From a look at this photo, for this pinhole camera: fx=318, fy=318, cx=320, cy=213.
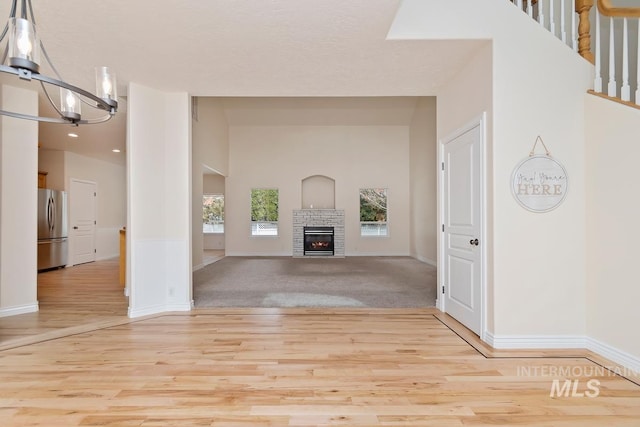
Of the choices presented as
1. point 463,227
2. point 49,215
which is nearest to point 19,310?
point 49,215

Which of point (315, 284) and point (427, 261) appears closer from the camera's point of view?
point (315, 284)

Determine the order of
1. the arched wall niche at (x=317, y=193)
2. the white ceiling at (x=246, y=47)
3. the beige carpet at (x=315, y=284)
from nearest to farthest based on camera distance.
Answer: the white ceiling at (x=246, y=47), the beige carpet at (x=315, y=284), the arched wall niche at (x=317, y=193)

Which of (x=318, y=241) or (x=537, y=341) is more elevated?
(x=318, y=241)

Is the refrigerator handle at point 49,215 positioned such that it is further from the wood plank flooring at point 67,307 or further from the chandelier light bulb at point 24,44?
the chandelier light bulb at point 24,44

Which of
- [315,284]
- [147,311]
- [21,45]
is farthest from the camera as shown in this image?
[315,284]

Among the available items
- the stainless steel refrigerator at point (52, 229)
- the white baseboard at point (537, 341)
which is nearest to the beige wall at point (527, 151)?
the white baseboard at point (537, 341)

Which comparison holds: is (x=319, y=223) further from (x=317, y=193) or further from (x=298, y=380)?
(x=298, y=380)

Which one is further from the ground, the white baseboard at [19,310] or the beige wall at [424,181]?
the beige wall at [424,181]

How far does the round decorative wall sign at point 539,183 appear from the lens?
9.00 feet

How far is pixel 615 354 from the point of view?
248 cm

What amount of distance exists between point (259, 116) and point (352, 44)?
251 inches

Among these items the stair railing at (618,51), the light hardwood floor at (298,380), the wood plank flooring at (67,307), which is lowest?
the light hardwood floor at (298,380)

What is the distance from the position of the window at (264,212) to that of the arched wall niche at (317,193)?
880 mm

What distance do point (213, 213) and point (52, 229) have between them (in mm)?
4919
